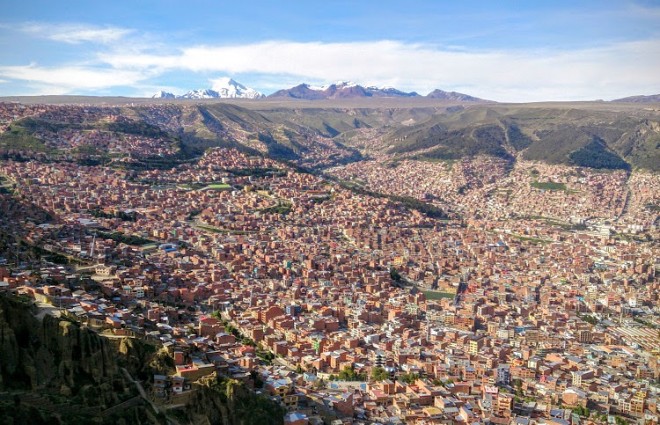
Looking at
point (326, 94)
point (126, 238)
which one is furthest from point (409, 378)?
point (326, 94)

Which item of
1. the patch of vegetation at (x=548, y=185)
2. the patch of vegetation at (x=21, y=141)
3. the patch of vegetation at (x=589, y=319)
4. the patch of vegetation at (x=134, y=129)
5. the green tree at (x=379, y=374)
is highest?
the patch of vegetation at (x=134, y=129)

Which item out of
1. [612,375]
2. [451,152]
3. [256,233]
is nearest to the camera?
[612,375]

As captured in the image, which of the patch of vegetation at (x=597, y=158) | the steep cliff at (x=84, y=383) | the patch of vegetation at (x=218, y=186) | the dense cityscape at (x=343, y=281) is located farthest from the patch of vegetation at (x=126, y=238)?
the patch of vegetation at (x=597, y=158)

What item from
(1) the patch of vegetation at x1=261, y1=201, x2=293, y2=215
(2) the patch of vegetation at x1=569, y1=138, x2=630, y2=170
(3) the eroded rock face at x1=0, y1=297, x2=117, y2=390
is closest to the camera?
(3) the eroded rock face at x1=0, y1=297, x2=117, y2=390

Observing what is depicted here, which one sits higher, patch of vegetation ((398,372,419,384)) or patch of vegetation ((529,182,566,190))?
patch of vegetation ((529,182,566,190))

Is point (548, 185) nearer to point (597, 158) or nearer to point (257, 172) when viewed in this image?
point (597, 158)

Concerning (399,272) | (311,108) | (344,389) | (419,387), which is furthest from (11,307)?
(311,108)

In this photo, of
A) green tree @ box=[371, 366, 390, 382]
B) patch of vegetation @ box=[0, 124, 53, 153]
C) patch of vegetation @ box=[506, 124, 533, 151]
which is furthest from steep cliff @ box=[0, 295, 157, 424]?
patch of vegetation @ box=[506, 124, 533, 151]

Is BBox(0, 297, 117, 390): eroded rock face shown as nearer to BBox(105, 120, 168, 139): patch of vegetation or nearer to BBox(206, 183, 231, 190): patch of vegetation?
BBox(206, 183, 231, 190): patch of vegetation

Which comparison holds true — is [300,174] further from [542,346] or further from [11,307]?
[11,307]

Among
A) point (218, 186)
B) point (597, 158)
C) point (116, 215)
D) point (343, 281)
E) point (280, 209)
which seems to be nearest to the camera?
point (343, 281)

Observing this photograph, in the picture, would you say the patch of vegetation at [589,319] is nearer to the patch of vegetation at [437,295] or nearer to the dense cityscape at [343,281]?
the dense cityscape at [343,281]
